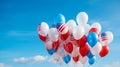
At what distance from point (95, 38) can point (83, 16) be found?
3.65 ft

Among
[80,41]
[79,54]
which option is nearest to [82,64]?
[79,54]

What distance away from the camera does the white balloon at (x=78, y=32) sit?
41.3ft

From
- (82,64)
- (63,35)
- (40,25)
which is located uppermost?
(40,25)

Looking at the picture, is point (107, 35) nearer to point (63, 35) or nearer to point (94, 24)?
point (94, 24)

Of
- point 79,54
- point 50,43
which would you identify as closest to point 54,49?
point 50,43

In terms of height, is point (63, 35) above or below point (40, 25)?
below

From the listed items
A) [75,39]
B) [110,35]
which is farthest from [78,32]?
[110,35]

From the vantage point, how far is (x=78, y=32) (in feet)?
41.3

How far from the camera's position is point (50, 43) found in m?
13.6

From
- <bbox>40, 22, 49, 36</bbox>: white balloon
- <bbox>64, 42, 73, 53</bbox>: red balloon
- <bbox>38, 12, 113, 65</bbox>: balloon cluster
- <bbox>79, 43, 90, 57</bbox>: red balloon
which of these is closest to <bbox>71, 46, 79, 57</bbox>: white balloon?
<bbox>38, 12, 113, 65</bbox>: balloon cluster

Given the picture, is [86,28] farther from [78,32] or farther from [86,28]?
[78,32]

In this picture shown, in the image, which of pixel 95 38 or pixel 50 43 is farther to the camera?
pixel 50 43

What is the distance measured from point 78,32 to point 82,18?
771 mm

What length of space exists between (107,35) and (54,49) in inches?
98.6
